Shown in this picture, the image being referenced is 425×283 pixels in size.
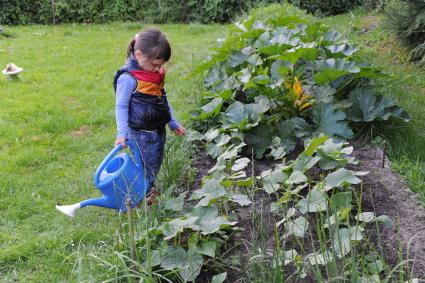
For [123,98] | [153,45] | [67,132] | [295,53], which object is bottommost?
[67,132]

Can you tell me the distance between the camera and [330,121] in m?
3.60

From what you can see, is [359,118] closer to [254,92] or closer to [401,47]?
[254,92]

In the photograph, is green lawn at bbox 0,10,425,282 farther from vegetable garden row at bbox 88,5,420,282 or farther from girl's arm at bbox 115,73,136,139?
girl's arm at bbox 115,73,136,139

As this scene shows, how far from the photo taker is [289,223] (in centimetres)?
243

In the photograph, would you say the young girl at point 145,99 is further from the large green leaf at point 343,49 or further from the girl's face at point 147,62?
the large green leaf at point 343,49

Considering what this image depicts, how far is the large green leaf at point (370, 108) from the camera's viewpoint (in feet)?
12.7

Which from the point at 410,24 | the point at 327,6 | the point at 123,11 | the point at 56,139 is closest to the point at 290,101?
the point at 56,139

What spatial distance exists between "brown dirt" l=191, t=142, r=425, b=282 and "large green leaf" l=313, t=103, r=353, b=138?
0.20 metres

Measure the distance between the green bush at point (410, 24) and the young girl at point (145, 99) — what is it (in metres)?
3.86

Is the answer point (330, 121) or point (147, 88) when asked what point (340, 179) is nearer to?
point (330, 121)

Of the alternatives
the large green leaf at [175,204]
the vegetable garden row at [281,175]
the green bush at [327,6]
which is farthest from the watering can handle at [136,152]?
the green bush at [327,6]

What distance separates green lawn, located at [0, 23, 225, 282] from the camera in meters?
3.04

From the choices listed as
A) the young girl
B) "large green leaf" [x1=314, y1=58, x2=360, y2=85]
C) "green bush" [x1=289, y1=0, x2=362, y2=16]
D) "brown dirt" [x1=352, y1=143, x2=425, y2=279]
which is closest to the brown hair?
the young girl

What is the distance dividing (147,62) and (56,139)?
6.50ft
